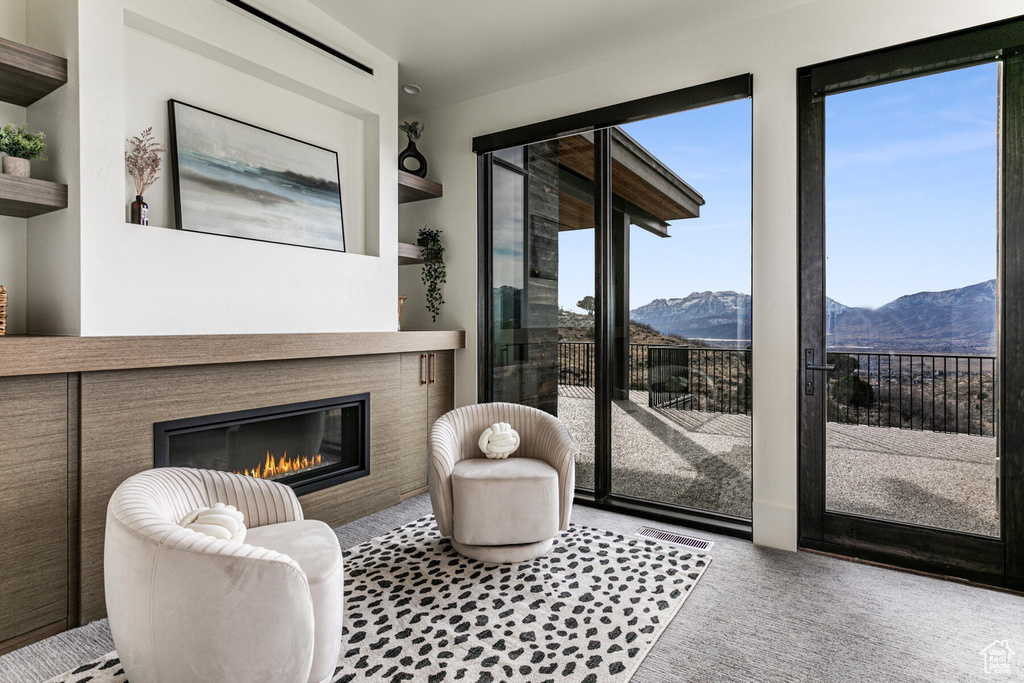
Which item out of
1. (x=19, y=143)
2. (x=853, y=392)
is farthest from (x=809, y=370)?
(x=19, y=143)

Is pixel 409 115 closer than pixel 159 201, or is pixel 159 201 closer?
pixel 159 201

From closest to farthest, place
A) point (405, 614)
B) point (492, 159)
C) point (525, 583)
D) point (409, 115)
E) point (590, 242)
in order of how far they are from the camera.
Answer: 1. point (405, 614)
2. point (525, 583)
3. point (590, 242)
4. point (492, 159)
5. point (409, 115)

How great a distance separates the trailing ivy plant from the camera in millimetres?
4059

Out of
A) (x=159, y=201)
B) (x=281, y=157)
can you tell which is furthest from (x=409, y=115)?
(x=159, y=201)

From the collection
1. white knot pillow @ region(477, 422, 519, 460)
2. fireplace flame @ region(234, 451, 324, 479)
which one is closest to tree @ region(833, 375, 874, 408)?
white knot pillow @ region(477, 422, 519, 460)

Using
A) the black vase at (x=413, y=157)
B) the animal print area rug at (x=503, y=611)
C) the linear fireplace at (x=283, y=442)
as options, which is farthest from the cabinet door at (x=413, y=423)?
the black vase at (x=413, y=157)

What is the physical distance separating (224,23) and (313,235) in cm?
109

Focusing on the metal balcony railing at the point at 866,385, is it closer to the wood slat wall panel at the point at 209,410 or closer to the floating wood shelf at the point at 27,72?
the wood slat wall panel at the point at 209,410

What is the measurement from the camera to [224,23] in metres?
2.60

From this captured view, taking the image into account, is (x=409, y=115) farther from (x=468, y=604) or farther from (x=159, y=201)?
(x=468, y=604)

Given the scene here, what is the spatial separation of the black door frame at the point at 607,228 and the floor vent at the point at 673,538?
0.57 feet

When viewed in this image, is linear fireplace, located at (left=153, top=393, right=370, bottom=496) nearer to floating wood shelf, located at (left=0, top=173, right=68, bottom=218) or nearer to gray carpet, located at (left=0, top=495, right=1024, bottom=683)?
gray carpet, located at (left=0, top=495, right=1024, bottom=683)

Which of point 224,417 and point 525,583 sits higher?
point 224,417

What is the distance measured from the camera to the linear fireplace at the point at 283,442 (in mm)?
2428
